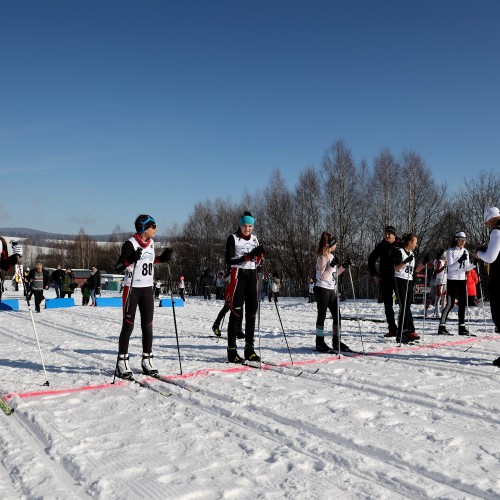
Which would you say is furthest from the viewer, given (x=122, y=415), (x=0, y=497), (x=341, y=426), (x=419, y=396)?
(x=419, y=396)

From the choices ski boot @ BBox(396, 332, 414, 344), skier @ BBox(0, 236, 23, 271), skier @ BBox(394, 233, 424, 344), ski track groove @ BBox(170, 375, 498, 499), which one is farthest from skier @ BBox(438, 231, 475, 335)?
skier @ BBox(0, 236, 23, 271)

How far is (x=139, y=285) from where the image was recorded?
5.97 m

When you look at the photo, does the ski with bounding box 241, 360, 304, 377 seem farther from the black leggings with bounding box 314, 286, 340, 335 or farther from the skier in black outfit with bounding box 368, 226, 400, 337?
the skier in black outfit with bounding box 368, 226, 400, 337

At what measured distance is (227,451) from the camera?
136 inches

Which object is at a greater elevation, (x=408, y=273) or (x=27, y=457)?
(x=408, y=273)

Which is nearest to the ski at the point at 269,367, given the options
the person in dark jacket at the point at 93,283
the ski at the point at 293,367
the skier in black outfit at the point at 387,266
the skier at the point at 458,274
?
the ski at the point at 293,367

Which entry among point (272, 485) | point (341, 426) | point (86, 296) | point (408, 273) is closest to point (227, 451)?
point (272, 485)

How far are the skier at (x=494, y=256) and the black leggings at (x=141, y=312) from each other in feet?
13.2

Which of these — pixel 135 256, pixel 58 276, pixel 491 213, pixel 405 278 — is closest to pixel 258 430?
pixel 135 256

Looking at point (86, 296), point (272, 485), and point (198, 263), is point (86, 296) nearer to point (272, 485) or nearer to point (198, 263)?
point (272, 485)

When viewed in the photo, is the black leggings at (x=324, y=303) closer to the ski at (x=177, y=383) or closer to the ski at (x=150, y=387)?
the ski at (x=177, y=383)

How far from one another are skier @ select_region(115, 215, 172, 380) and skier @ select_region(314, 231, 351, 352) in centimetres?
270

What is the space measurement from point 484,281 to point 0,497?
1130 inches

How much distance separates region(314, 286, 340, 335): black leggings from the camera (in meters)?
7.69
